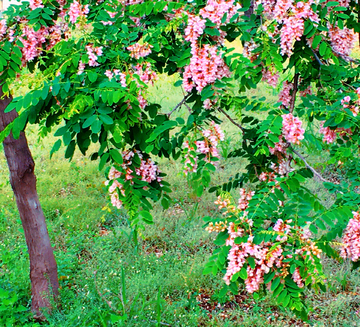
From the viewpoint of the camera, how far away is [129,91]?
1.87 metres

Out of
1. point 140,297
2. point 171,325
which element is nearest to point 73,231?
point 140,297

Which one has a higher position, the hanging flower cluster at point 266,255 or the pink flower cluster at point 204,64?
the pink flower cluster at point 204,64

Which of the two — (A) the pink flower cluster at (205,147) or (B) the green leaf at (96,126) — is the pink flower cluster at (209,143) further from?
(B) the green leaf at (96,126)

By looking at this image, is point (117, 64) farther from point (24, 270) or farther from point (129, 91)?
point (24, 270)

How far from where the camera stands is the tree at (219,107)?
182cm

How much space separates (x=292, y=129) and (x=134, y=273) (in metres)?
2.58

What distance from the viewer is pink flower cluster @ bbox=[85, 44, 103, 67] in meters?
1.99

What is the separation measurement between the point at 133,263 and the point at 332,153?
2.56 m

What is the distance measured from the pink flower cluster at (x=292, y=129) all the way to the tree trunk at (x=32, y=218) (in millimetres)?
2112

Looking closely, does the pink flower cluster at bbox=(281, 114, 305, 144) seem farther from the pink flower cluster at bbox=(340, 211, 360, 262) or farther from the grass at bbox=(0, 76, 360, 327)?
the grass at bbox=(0, 76, 360, 327)

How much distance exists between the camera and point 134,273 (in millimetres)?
3939

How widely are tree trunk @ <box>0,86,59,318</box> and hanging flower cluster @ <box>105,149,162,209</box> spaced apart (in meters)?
1.37

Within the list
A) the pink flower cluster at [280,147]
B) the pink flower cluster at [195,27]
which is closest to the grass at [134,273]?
the pink flower cluster at [280,147]

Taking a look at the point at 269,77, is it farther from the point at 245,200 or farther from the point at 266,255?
the point at 266,255
